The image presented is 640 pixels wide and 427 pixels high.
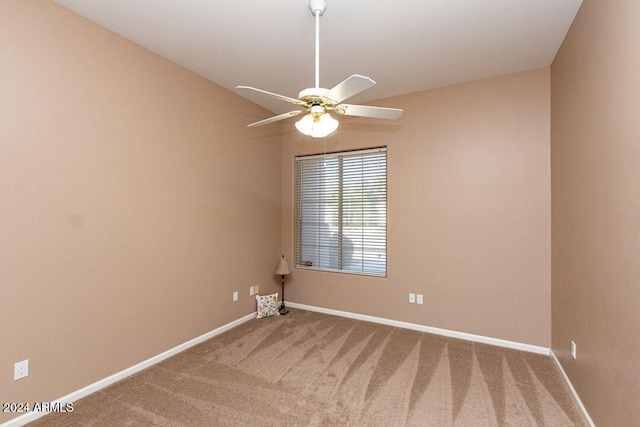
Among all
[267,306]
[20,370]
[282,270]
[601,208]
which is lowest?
[267,306]

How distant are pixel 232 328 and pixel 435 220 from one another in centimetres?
286

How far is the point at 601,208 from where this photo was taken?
184 cm

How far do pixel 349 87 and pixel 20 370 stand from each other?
284cm

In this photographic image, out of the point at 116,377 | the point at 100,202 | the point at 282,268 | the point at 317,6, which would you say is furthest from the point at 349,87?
the point at 282,268

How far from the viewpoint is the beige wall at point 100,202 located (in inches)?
78.0

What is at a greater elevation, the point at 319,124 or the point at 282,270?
the point at 319,124

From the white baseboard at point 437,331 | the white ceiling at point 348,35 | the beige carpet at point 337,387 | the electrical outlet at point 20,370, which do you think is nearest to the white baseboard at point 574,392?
the beige carpet at point 337,387

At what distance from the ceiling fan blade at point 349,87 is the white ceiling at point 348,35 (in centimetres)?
98

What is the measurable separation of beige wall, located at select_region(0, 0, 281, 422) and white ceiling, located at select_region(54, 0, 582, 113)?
0.34 m

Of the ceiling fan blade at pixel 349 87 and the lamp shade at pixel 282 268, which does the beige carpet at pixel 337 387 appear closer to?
the lamp shade at pixel 282 268

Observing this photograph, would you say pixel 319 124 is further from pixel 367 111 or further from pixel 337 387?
pixel 337 387

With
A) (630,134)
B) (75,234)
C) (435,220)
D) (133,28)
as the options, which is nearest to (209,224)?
(75,234)

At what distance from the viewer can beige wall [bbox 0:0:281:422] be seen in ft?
6.50

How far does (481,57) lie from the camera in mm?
2869
